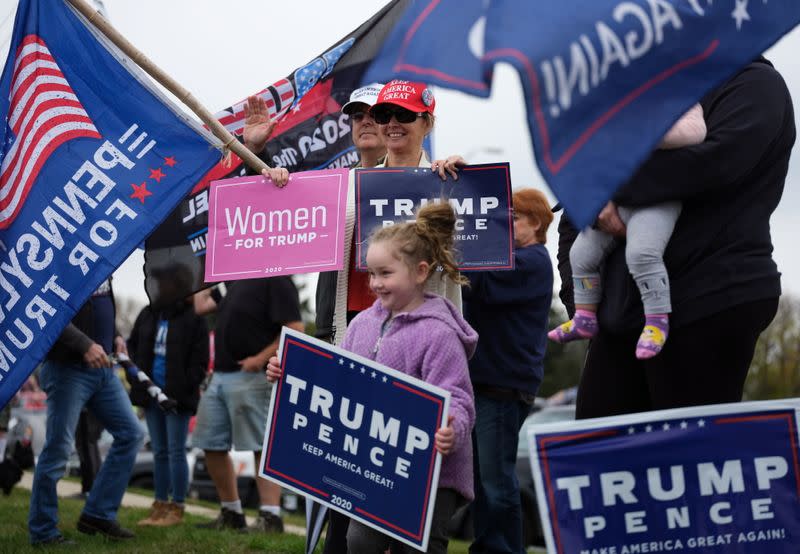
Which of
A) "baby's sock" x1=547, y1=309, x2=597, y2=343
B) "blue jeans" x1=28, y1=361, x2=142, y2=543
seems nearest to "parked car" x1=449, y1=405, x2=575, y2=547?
"blue jeans" x1=28, y1=361, x2=142, y2=543

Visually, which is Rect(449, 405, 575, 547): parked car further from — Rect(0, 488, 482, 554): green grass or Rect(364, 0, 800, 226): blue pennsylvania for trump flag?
Rect(364, 0, 800, 226): blue pennsylvania for trump flag

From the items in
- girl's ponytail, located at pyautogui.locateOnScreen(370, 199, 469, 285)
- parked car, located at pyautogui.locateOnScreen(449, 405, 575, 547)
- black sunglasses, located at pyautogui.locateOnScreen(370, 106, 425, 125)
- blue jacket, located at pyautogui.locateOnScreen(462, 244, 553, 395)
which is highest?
black sunglasses, located at pyautogui.locateOnScreen(370, 106, 425, 125)

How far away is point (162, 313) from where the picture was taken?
8492mm

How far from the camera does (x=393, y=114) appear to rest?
15.5 ft

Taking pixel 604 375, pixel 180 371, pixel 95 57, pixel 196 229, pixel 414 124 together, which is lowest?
pixel 180 371

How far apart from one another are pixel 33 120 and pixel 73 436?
265 centimetres

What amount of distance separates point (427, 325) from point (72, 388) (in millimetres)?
3721

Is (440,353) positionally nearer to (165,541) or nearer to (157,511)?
(165,541)

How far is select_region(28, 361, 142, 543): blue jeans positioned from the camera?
6715 mm

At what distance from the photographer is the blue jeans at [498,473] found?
16.8 ft

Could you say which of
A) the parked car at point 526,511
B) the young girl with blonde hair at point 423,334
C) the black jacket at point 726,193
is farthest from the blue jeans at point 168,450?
the black jacket at point 726,193

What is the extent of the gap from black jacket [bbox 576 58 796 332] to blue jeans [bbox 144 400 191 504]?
5497 millimetres

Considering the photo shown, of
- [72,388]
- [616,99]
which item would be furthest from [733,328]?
[72,388]

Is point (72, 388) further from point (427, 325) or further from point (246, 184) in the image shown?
point (427, 325)
